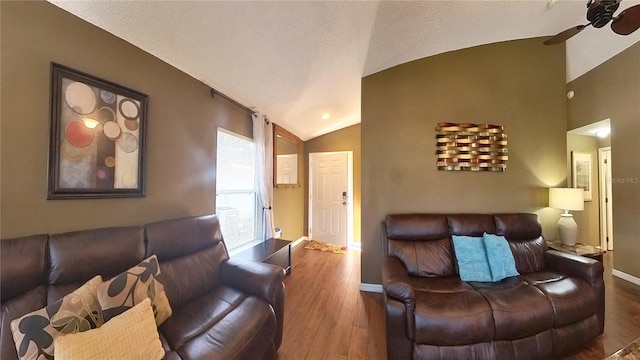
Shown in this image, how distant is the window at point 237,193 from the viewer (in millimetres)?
2697

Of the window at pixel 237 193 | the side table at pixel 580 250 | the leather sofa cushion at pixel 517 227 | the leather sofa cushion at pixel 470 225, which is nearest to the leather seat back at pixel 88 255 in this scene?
the window at pixel 237 193

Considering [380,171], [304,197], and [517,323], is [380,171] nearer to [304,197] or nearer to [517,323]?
[517,323]

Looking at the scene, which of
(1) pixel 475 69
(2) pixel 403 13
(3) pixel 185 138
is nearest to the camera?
(2) pixel 403 13

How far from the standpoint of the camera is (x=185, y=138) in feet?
7.04

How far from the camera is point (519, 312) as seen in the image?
4.99ft

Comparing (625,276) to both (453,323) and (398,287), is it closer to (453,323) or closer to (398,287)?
(453,323)

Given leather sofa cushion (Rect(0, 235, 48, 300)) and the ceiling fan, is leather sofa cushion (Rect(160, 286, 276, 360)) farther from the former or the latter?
the ceiling fan

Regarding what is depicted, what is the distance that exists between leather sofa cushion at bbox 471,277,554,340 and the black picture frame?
276 centimetres

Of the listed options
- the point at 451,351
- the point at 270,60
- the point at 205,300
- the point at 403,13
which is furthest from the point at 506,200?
the point at 205,300

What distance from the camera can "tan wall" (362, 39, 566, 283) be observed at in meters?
2.71

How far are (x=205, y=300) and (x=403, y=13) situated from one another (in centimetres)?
290

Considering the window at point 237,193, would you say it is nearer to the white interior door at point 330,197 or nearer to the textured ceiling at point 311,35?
the textured ceiling at point 311,35

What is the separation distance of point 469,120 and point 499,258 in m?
1.62

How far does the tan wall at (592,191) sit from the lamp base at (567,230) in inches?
83.7
